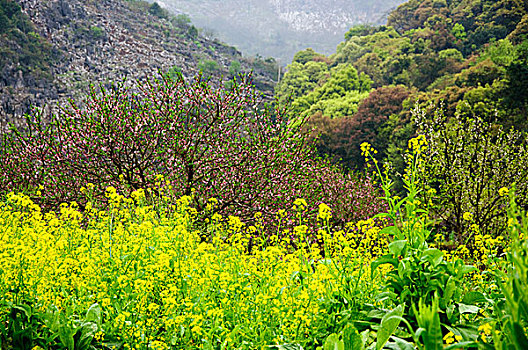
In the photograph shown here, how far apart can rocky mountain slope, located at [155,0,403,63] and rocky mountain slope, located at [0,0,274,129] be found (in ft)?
110

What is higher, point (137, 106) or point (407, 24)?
point (407, 24)

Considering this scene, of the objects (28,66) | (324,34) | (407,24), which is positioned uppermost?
(324,34)

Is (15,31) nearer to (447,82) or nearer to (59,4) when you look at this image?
(59,4)

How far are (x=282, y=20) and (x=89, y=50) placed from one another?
85.6 metres

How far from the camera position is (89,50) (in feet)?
128

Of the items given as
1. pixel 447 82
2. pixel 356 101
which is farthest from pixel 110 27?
pixel 447 82

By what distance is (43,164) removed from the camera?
316 inches

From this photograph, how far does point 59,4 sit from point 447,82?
131 feet

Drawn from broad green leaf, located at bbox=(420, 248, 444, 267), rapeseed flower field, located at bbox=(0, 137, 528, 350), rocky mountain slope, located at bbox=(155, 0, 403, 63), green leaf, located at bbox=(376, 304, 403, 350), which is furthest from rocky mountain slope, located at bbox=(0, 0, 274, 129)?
rocky mountain slope, located at bbox=(155, 0, 403, 63)

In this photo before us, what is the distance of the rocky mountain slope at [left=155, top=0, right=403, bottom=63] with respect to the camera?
9238 cm

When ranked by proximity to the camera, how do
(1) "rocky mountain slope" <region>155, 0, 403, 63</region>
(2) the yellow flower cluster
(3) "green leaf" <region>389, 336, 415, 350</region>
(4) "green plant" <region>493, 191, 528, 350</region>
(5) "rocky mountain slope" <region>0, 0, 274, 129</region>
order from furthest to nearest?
(1) "rocky mountain slope" <region>155, 0, 403, 63</region> < (5) "rocky mountain slope" <region>0, 0, 274, 129</region> < (2) the yellow flower cluster < (3) "green leaf" <region>389, 336, 415, 350</region> < (4) "green plant" <region>493, 191, 528, 350</region>

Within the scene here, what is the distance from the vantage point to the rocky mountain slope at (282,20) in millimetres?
92375

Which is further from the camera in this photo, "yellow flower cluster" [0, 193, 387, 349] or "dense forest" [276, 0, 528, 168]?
"dense forest" [276, 0, 528, 168]

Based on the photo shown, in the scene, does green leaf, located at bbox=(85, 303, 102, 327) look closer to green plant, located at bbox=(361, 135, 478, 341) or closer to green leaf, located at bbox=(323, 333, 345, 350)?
green leaf, located at bbox=(323, 333, 345, 350)
